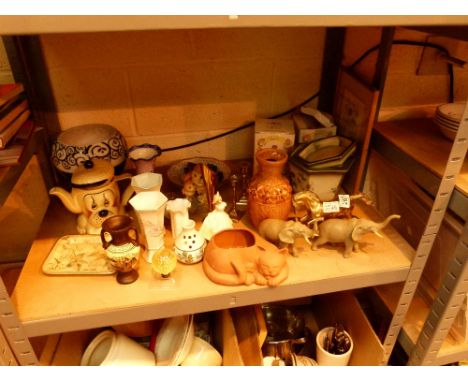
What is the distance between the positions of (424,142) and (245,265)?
50 cm

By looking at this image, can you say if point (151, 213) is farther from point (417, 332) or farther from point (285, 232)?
point (417, 332)

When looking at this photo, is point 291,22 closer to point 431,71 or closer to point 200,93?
point 200,93

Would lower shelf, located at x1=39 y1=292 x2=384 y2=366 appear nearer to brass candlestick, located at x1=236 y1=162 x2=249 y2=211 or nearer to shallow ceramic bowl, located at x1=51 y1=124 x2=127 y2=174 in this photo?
brass candlestick, located at x1=236 y1=162 x2=249 y2=211

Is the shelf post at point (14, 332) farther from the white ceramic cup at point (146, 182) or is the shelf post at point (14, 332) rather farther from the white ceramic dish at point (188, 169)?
the white ceramic dish at point (188, 169)

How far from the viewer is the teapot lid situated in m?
0.73

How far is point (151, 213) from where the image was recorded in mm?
684

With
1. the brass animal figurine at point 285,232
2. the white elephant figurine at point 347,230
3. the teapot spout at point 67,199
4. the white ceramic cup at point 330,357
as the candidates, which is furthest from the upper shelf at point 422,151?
the teapot spout at point 67,199

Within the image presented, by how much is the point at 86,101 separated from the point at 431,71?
0.91 m

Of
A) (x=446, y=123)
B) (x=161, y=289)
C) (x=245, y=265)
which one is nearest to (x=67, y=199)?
(x=161, y=289)

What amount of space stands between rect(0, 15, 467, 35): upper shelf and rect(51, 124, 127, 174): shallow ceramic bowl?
1.25 ft

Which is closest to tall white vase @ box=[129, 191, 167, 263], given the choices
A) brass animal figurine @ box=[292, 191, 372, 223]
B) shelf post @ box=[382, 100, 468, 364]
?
brass animal figurine @ box=[292, 191, 372, 223]

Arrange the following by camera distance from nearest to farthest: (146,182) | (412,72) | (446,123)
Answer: (146,182), (446,123), (412,72)

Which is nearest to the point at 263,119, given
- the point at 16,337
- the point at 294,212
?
the point at 294,212

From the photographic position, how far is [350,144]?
0.87 meters
